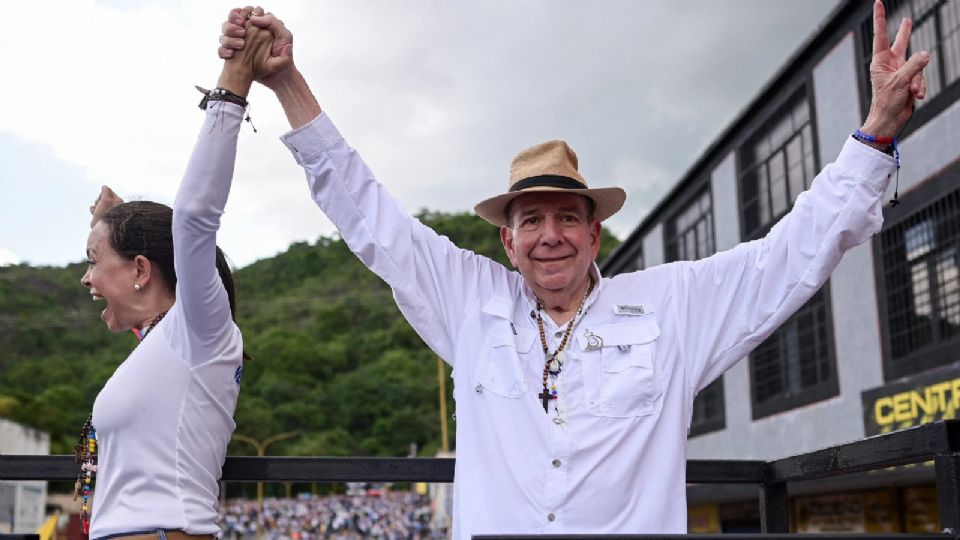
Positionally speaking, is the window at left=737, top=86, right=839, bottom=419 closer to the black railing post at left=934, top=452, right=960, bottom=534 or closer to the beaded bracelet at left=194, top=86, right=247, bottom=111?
the black railing post at left=934, top=452, right=960, bottom=534

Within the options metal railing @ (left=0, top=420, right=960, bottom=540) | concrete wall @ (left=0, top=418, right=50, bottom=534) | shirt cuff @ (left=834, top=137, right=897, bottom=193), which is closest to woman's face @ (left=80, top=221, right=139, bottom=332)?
metal railing @ (left=0, top=420, right=960, bottom=540)

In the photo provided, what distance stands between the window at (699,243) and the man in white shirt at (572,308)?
19478mm

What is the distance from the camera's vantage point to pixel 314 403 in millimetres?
98562

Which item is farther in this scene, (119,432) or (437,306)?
(437,306)

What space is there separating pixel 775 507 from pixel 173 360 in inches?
71.0

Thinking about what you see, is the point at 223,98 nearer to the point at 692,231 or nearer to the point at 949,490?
the point at 949,490

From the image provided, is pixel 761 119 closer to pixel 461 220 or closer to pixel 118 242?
pixel 118 242

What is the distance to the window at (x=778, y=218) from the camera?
1706cm

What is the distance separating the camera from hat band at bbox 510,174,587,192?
9.17ft

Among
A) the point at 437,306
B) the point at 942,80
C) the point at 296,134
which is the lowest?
the point at 437,306

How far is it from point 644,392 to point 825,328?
15241 millimetres

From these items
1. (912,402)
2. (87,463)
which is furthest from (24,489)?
(87,463)

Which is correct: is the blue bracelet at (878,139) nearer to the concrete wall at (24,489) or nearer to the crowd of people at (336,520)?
the concrete wall at (24,489)

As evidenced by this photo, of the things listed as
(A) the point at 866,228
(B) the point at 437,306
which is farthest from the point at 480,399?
(A) the point at 866,228
